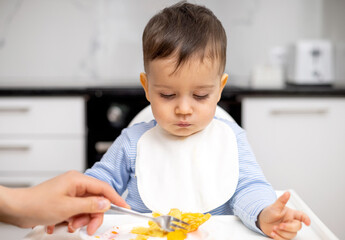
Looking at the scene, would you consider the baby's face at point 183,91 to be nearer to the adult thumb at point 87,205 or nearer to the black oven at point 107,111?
the adult thumb at point 87,205

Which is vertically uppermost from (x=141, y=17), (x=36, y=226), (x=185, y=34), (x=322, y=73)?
(x=141, y=17)

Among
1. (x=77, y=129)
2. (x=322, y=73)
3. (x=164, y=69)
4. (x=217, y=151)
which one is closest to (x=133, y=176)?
(x=217, y=151)

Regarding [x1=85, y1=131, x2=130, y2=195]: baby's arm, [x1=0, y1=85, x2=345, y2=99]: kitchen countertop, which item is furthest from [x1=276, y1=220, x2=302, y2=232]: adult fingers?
[x1=0, y1=85, x2=345, y2=99]: kitchen countertop

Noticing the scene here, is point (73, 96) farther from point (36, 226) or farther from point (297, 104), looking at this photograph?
point (36, 226)

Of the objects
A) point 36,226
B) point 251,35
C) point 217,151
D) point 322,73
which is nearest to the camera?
point 36,226

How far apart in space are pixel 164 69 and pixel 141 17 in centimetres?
215

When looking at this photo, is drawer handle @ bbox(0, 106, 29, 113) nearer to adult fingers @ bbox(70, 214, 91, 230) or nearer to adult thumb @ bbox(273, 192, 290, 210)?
adult fingers @ bbox(70, 214, 91, 230)

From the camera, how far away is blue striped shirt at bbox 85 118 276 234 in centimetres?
110

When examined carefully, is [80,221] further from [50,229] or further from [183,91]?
[183,91]

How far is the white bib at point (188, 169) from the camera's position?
117 cm

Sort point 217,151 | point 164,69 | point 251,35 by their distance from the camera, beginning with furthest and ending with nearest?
point 251,35
point 217,151
point 164,69

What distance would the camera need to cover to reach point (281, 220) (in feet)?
2.90

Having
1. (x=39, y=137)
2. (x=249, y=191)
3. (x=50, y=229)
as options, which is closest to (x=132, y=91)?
(x=39, y=137)

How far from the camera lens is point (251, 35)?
313 centimetres
